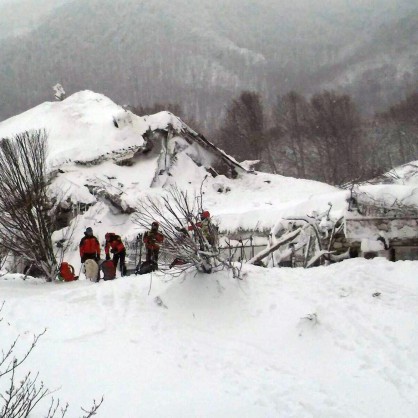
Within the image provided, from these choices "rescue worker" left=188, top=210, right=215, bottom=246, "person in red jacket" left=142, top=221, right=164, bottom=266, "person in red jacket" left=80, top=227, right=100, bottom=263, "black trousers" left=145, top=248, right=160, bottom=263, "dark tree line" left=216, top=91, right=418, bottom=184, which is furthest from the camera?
"dark tree line" left=216, top=91, right=418, bottom=184

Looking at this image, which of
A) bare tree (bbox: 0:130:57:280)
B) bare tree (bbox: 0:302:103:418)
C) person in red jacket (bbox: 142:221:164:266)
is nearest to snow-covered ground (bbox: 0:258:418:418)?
bare tree (bbox: 0:302:103:418)

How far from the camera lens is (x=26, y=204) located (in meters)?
9.41

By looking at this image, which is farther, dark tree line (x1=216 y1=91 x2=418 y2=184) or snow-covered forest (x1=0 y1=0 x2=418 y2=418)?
dark tree line (x1=216 y1=91 x2=418 y2=184)

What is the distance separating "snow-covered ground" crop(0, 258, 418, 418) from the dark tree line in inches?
933

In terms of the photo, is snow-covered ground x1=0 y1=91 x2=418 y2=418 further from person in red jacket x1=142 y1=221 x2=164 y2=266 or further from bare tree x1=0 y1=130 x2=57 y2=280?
person in red jacket x1=142 y1=221 x2=164 y2=266

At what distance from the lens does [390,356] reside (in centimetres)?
556

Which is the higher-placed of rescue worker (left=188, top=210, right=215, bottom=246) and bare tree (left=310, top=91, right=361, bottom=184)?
bare tree (left=310, top=91, right=361, bottom=184)

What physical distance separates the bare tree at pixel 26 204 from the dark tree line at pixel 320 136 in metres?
23.5

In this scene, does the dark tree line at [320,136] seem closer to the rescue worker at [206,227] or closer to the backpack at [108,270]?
the backpack at [108,270]

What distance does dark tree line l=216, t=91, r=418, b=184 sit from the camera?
32031 millimetres

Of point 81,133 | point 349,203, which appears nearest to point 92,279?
point 349,203

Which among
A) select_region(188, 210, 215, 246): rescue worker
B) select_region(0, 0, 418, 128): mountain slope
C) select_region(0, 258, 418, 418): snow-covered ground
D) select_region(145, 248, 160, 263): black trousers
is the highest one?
select_region(0, 0, 418, 128): mountain slope

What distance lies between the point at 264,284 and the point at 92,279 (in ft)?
14.5

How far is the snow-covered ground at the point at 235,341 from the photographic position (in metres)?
4.81
